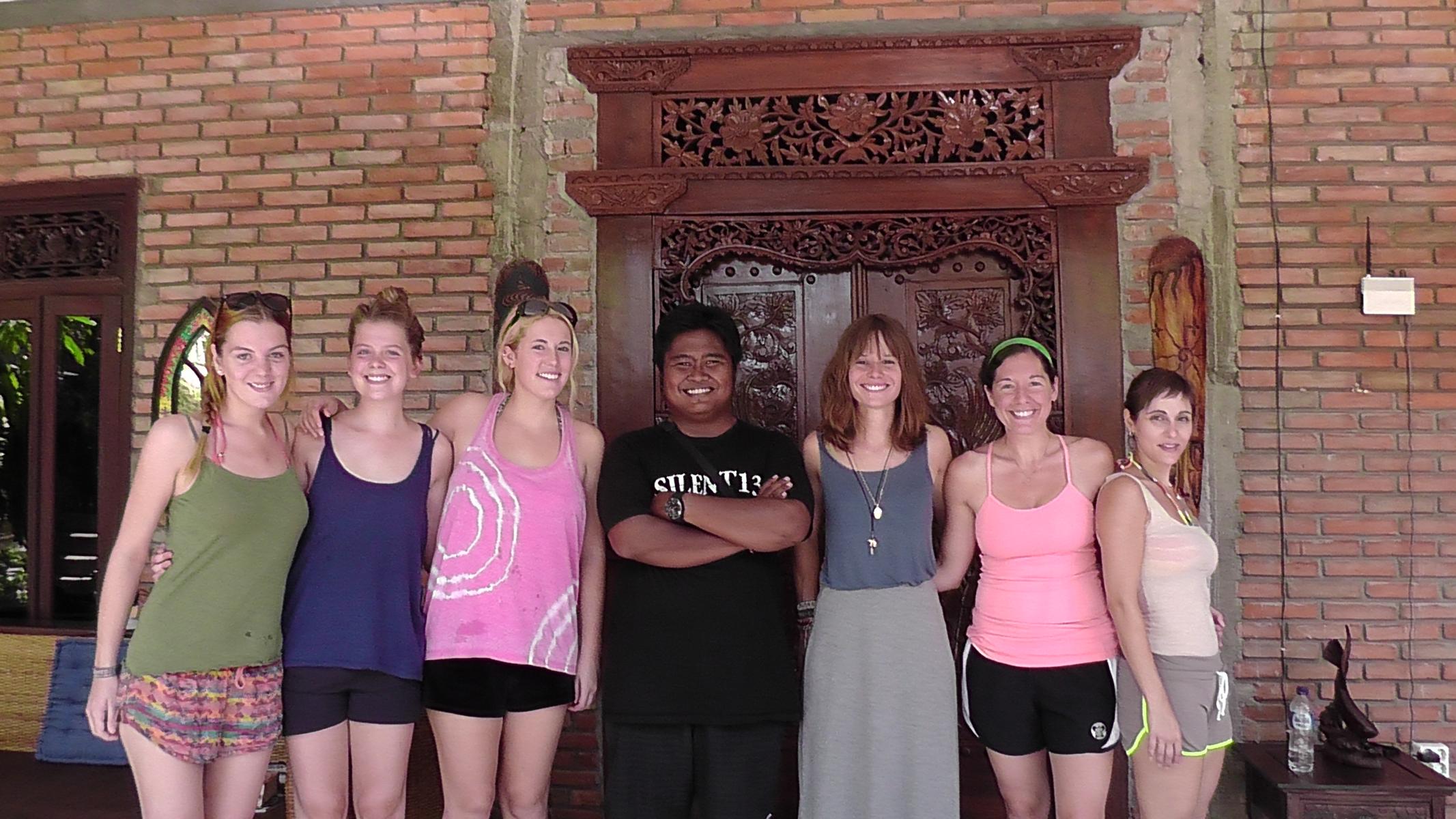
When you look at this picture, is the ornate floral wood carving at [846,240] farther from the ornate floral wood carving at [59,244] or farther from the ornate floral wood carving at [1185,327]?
the ornate floral wood carving at [59,244]

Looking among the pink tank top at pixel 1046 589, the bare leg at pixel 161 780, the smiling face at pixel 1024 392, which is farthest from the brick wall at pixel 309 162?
the pink tank top at pixel 1046 589

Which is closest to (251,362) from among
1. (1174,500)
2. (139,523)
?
(139,523)

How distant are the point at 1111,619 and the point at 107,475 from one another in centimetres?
443

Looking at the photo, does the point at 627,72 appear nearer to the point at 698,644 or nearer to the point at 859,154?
the point at 859,154

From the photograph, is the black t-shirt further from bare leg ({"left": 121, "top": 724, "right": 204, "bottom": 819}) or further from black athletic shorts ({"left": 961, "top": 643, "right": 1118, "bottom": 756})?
bare leg ({"left": 121, "top": 724, "right": 204, "bottom": 819})

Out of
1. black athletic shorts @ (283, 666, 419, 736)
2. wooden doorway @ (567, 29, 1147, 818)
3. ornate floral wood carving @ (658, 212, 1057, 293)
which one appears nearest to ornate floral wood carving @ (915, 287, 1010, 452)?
wooden doorway @ (567, 29, 1147, 818)

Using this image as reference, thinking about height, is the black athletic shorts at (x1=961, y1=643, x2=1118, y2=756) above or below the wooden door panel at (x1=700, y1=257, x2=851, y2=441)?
below

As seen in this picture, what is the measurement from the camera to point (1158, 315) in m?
3.64

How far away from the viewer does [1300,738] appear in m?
3.25

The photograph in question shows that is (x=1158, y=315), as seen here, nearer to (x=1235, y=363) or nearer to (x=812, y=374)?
(x=1235, y=363)

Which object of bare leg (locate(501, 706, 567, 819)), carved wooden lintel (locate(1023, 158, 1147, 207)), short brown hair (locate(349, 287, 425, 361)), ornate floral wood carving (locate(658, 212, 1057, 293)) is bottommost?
bare leg (locate(501, 706, 567, 819))

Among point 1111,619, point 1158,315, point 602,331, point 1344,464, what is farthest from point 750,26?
point 1344,464

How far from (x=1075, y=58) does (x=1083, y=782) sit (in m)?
2.88

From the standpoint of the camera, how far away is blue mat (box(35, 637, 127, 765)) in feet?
12.5
